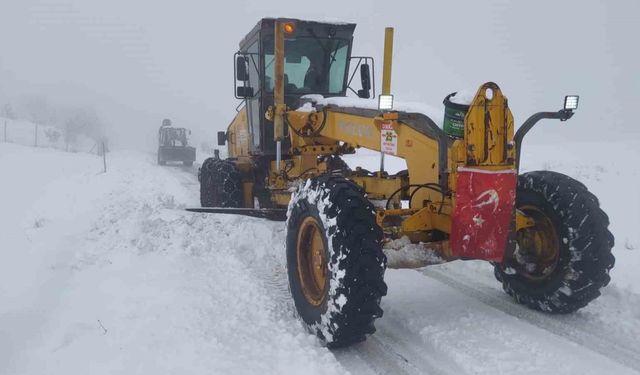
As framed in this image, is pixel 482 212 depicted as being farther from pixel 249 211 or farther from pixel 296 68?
pixel 296 68

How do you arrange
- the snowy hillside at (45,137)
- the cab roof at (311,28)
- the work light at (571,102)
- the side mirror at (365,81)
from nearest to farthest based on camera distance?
the work light at (571,102) < the cab roof at (311,28) < the side mirror at (365,81) < the snowy hillside at (45,137)

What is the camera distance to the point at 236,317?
13.5 ft

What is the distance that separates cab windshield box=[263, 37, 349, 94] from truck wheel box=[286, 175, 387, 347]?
359 cm

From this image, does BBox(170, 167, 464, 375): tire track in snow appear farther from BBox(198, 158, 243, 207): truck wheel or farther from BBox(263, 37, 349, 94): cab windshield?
BBox(263, 37, 349, 94): cab windshield

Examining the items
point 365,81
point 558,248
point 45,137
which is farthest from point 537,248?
point 45,137

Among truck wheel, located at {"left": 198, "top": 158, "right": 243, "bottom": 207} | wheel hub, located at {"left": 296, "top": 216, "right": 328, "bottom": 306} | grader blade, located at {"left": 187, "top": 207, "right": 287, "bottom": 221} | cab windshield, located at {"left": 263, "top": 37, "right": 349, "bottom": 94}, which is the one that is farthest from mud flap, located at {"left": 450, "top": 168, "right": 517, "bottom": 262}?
truck wheel, located at {"left": 198, "top": 158, "right": 243, "bottom": 207}

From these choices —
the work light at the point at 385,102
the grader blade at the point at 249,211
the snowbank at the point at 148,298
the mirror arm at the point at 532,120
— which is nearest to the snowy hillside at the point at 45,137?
the snowbank at the point at 148,298

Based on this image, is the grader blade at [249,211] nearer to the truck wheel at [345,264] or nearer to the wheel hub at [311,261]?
the wheel hub at [311,261]

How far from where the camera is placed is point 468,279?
515cm

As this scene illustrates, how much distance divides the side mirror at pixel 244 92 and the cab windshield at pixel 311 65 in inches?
10.6

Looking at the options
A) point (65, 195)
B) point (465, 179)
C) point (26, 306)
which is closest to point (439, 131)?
point (465, 179)

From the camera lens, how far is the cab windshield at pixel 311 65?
7043 millimetres

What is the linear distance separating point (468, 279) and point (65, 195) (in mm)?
10618

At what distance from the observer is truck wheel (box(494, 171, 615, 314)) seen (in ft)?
12.5
